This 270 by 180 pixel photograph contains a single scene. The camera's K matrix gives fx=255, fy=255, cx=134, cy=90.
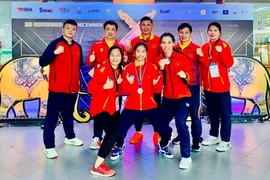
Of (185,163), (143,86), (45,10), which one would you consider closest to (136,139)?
(185,163)

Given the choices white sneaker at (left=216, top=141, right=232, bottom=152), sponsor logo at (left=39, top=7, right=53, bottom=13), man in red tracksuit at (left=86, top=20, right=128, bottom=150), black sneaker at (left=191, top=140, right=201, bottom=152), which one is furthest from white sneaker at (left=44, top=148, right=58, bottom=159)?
sponsor logo at (left=39, top=7, right=53, bottom=13)

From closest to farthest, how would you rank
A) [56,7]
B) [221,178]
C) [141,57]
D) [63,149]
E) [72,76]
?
[221,178] < [141,57] < [72,76] < [63,149] < [56,7]

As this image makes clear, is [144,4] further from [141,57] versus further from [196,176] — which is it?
[196,176]

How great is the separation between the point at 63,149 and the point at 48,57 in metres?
1.15

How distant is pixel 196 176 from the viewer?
2387 millimetres

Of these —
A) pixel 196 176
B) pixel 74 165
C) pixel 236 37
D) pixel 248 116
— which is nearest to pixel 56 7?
pixel 74 165

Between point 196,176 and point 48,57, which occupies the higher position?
point 48,57

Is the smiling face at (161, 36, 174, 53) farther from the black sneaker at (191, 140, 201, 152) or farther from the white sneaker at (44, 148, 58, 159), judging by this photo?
the white sneaker at (44, 148, 58, 159)

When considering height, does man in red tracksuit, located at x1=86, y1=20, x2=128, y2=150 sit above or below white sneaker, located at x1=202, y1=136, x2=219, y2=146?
above

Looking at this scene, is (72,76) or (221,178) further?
(72,76)

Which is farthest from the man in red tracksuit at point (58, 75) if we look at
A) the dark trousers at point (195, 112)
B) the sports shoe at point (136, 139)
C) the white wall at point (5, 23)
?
the white wall at point (5, 23)

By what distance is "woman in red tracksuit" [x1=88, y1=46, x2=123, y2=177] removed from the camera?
2.42m

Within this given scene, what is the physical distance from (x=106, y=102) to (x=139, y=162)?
760 mm

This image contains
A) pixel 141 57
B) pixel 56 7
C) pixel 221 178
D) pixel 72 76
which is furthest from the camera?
pixel 56 7
